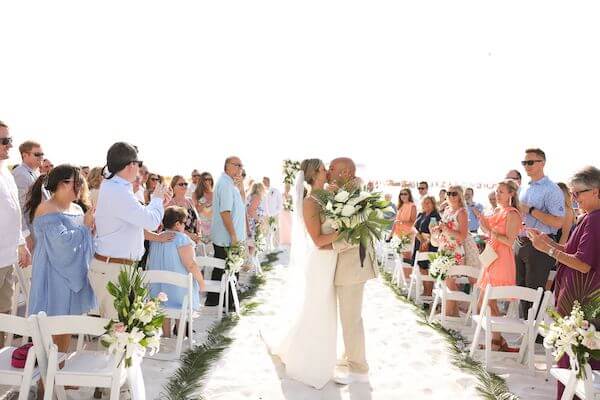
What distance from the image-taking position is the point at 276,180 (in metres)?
18.8

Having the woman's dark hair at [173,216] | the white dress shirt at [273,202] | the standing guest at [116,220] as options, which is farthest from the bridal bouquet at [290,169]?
the standing guest at [116,220]

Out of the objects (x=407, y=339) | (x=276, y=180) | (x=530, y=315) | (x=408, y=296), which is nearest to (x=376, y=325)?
(x=407, y=339)

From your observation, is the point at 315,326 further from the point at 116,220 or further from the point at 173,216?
the point at 173,216

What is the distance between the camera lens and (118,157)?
473 centimetres

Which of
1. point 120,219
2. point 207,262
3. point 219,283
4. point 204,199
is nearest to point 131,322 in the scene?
point 120,219

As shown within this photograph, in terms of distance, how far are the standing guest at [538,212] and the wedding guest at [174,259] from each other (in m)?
4.47

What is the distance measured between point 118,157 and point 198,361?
2.59 metres

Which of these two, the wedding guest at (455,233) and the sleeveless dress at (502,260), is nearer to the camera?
the sleeveless dress at (502,260)

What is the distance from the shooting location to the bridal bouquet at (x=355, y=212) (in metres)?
5.04

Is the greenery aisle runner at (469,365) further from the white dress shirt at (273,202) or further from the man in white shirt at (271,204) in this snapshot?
the white dress shirt at (273,202)

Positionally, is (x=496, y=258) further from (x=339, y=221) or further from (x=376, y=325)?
(x=339, y=221)

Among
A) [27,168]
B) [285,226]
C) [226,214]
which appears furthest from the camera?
[285,226]

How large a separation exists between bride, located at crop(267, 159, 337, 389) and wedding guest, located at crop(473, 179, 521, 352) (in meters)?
2.39

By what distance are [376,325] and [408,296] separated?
74.3 inches
